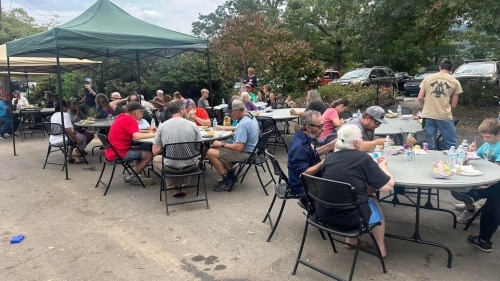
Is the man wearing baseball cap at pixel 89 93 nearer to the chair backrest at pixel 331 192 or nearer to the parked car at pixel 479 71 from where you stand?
the chair backrest at pixel 331 192

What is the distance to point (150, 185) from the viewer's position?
607cm

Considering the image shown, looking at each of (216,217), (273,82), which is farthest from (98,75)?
(216,217)

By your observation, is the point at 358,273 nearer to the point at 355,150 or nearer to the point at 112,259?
the point at 355,150

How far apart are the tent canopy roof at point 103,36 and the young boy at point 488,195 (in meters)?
5.24

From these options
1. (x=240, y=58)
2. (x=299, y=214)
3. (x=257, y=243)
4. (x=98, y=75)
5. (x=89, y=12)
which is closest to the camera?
(x=257, y=243)

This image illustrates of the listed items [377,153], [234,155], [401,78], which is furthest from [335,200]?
[401,78]

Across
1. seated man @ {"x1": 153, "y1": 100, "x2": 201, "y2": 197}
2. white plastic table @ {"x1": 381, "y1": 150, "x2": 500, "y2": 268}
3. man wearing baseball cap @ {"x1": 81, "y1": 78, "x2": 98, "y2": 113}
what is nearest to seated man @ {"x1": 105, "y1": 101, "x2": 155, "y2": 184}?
seated man @ {"x1": 153, "y1": 100, "x2": 201, "y2": 197}

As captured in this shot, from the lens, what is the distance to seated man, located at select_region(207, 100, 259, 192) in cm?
539

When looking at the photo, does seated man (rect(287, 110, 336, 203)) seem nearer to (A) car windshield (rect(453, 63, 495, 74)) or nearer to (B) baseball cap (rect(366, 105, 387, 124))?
(B) baseball cap (rect(366, 105, 387, 124))

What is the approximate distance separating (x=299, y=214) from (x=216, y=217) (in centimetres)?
97

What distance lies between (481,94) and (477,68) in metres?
4.02

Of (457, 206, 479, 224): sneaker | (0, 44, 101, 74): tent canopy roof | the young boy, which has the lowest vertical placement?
(457, 206, 479, 224): sneaker

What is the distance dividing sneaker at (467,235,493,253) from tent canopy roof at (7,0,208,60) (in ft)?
18.3

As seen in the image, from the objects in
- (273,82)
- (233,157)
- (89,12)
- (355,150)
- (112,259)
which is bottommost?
(112,259)
